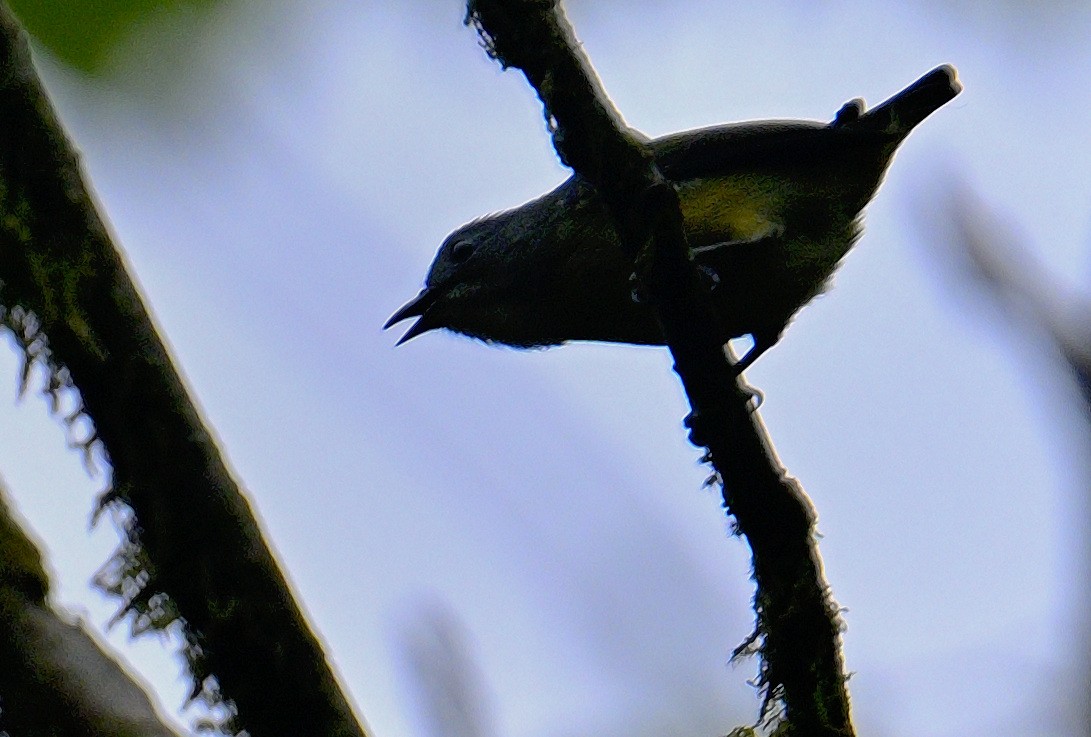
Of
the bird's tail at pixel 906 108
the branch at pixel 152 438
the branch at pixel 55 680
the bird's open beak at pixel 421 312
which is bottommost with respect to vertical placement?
the branch at pixel 55 680

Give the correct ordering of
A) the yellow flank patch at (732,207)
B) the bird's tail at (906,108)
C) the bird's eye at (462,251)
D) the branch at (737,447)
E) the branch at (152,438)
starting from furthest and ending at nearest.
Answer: the bird's eye at (462,251)
the bird's tail at (906,108)
the yellow flank patch at (732,207)
the branch at (737,447)
the branch at (152,438)

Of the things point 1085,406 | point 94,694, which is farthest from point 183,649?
point 1085,406

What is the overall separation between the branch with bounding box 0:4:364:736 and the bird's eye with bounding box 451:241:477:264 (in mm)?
3225

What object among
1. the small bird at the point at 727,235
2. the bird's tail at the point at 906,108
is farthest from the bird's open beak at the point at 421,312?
the bird's tail at the point at 906,108

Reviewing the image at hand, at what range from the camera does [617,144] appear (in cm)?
323

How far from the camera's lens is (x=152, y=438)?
224cm

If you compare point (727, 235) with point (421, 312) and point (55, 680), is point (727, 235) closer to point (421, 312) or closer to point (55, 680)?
point (421, 312)

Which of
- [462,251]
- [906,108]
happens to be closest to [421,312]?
[462,251]

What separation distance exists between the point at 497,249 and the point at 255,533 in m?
3.21

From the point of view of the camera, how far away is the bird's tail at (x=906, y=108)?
5039 millimetres

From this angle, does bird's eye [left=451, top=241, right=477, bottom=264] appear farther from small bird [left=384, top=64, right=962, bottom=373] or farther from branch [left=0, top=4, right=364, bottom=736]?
branch [left=0, top=4, right=364, bottom=736]

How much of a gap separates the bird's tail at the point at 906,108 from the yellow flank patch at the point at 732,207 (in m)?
0.45

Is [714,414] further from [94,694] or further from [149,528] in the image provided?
[94,694]

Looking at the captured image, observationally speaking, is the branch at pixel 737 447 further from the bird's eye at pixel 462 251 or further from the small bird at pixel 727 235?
the bird's eye at pixel 462 251
